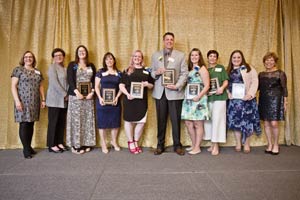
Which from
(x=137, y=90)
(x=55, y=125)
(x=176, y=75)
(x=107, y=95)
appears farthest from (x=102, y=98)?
(x=176, y=75)

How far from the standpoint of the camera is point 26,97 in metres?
3.04

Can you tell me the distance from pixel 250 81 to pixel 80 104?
2.61 m

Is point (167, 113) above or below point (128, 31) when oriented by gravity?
below

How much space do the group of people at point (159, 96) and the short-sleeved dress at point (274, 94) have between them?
1 centimetres

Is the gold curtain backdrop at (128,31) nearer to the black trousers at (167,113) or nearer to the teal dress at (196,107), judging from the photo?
the black trousers at (167,113)

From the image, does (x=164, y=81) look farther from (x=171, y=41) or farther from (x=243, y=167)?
(x=243, y=167)

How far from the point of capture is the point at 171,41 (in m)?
3.14

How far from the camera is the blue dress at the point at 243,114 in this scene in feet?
10.5

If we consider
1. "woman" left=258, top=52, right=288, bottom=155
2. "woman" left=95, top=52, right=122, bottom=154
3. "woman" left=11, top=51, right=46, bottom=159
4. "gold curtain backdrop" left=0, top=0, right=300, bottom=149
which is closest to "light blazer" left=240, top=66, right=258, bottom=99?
"woman" left=258, top=52, right=288, bottom=155

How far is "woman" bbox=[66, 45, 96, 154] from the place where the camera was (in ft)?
10.3

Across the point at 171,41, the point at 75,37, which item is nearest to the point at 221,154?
the point at 171,41

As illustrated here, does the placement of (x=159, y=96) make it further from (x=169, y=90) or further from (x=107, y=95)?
(x=107, y=95)

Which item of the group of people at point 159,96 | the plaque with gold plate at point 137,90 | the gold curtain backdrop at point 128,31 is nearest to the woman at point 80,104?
the group of people at point 159,96

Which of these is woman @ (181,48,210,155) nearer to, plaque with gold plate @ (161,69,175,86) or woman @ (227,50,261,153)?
plaque with gold plate @ (161,69,175,86)
